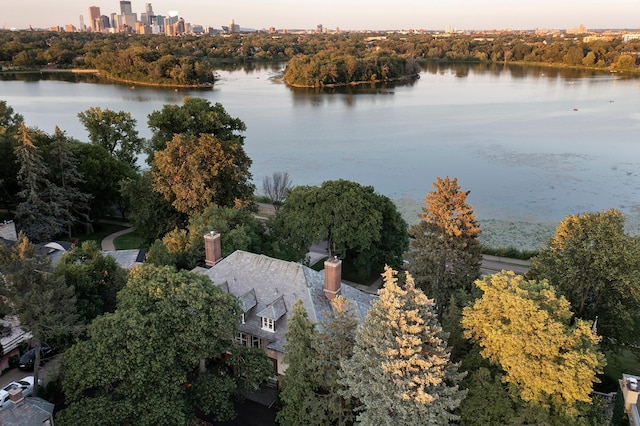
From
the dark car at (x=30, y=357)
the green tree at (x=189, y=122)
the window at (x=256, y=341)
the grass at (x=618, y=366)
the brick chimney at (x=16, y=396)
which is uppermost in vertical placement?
the green tree at (x=189, y=122)

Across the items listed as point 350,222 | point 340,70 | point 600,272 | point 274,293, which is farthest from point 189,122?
point 340,70

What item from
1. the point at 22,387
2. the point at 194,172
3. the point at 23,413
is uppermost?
the point at 194,172

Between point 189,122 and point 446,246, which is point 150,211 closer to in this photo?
point 189,122

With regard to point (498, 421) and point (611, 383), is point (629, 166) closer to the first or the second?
point (611, 383)

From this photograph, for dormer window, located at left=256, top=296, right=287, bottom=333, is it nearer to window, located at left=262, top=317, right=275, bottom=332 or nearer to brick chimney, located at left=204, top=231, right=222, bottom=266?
window, located at left=262, top=317, right=275, bottom=332

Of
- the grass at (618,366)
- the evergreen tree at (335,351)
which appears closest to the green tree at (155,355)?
the evergreen tree at (335,351)

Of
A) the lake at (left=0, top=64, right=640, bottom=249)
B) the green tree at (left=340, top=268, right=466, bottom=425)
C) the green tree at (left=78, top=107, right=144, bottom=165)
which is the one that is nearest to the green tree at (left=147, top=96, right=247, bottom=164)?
the green tree at (left=78, top=107, right=144, bottom=165)

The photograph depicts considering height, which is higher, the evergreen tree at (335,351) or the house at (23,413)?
the evergreen tree at (335,351)

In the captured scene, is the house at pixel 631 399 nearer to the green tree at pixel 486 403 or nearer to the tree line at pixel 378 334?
the tree line at pixel 378 334
